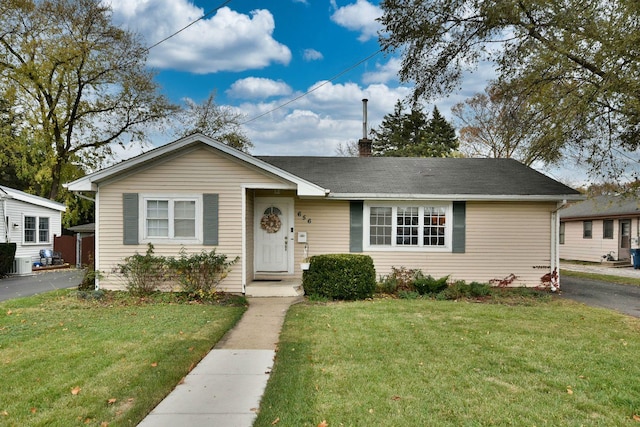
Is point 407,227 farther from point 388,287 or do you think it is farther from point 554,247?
point 554,247

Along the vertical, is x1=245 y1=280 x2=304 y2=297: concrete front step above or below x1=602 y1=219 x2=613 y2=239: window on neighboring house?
below

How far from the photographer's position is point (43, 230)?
19.8 m

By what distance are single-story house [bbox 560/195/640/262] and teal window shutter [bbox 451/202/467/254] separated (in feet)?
37.5

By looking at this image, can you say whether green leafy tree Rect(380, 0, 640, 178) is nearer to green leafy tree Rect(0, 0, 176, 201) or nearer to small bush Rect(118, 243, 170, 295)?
small bush Rect(118, 243, 170, 295)

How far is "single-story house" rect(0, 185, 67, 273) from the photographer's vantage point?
1711 centimetres

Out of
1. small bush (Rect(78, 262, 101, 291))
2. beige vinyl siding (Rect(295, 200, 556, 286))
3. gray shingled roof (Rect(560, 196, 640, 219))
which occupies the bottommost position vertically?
small bush (Rect(78, 262, 101, 291))

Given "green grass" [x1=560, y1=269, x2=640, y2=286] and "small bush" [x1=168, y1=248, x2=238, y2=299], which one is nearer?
"small bush" [x1=168, y1=248, x2=238, y2=299]

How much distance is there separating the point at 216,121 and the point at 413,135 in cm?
1978

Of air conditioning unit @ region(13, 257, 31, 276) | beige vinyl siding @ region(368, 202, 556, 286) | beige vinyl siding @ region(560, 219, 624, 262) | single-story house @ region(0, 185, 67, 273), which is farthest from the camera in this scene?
beige vinyl siding @ region(560, 219, 624, 262)

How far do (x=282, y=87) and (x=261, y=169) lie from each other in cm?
1358

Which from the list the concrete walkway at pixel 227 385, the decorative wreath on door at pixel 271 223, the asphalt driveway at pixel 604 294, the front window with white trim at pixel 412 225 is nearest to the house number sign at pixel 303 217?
the decorative wreath on door at pixel 271 223

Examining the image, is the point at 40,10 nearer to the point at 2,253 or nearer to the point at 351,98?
the point at 2,253

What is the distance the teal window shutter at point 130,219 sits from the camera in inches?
384

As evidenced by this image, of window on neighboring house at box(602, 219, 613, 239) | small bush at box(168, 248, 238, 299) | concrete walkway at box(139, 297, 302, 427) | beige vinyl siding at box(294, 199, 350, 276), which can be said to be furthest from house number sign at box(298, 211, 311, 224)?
window on neighboring house at box(602, 219, 613, 239)
